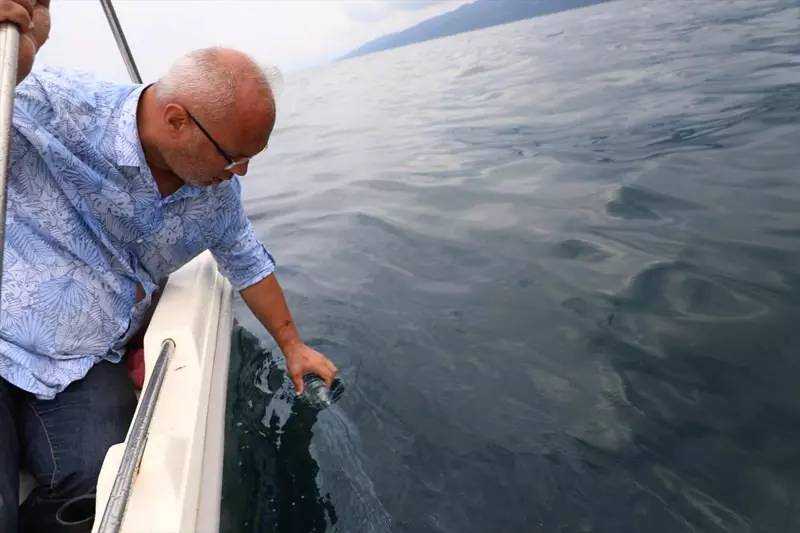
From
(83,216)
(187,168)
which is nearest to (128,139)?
(187,168)

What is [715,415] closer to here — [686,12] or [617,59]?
[617,59]

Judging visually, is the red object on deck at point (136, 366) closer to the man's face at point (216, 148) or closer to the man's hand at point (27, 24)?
the man's face at point (216, 148)

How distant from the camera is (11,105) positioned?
3.71 ft

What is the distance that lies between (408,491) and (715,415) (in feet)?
3.82

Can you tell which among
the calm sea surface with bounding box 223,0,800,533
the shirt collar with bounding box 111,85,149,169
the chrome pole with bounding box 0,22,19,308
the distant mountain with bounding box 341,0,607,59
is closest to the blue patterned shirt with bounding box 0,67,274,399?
the shirt collar with bounding box 111,85,149,169

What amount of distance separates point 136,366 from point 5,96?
3.94 feet

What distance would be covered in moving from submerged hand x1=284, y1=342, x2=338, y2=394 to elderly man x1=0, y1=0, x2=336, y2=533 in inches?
25.9

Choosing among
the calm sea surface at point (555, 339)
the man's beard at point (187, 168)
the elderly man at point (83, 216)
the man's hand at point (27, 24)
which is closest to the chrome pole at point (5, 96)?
the man's hand at point (27, 24)

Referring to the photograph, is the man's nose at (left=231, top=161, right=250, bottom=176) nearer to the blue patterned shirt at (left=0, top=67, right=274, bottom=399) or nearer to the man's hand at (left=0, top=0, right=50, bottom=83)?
the blue patterned shirt at (left=0, top=67, right=274, bottom=399)

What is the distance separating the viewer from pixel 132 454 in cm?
131

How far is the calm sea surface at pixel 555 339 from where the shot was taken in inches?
72.4

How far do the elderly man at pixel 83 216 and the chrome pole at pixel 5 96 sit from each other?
265 mm

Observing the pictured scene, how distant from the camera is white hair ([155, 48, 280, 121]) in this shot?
5.01 feet

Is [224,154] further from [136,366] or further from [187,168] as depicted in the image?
[136,366]
